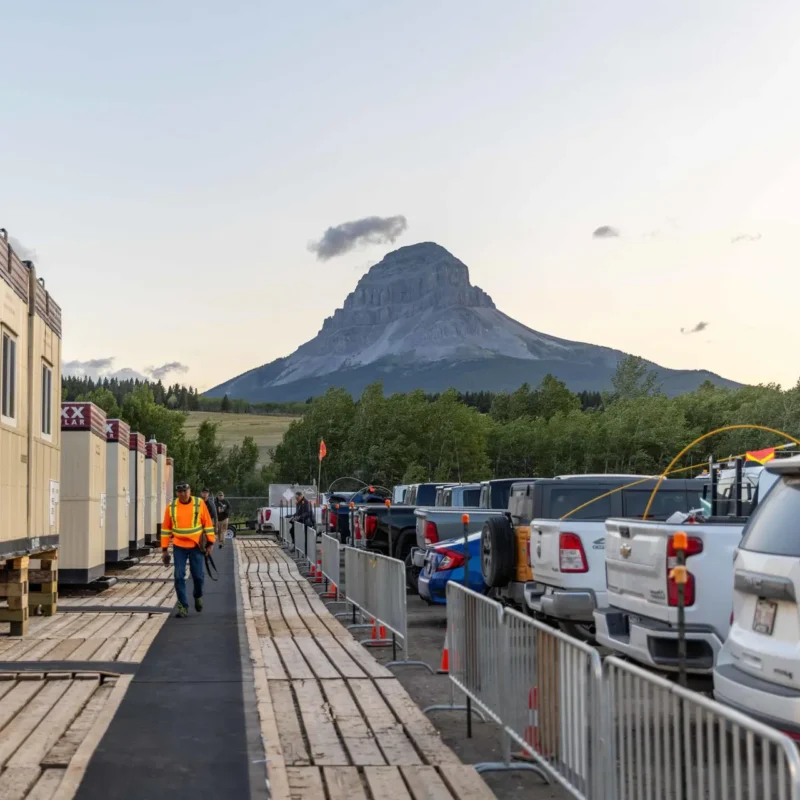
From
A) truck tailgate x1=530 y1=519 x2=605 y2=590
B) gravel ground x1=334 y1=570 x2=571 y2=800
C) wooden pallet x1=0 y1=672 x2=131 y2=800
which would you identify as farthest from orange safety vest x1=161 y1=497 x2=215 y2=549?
truck tailgate x1=530 y1=519 x2=605 y2=590

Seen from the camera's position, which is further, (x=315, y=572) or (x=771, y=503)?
(x=315, y=572)

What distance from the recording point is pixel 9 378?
13.5 metres

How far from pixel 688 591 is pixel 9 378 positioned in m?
8.39

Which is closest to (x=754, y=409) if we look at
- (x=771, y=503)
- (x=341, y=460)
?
(x=341, y=460)

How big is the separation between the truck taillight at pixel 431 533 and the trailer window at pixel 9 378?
265 inches

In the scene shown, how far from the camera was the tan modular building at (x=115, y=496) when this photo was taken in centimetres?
2498

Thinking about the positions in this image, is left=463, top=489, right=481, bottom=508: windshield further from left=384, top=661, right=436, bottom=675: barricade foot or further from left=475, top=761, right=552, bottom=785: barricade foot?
left=475, top=761, right=552, bottom=785: barricade foot

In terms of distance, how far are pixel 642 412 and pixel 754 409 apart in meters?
11.9

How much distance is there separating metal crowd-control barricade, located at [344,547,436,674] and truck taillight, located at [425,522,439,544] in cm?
158

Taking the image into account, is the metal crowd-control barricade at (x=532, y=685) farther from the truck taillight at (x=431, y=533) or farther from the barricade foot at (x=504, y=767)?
the truck taillight at (x=431, y=533)

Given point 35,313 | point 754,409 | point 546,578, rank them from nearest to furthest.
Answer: point 546,578 < point 35,313 < point 754,409

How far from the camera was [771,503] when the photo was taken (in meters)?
6.53

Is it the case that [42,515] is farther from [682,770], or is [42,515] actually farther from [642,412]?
[642,412]

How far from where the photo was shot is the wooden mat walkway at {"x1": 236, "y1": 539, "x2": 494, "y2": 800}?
22.5ft
